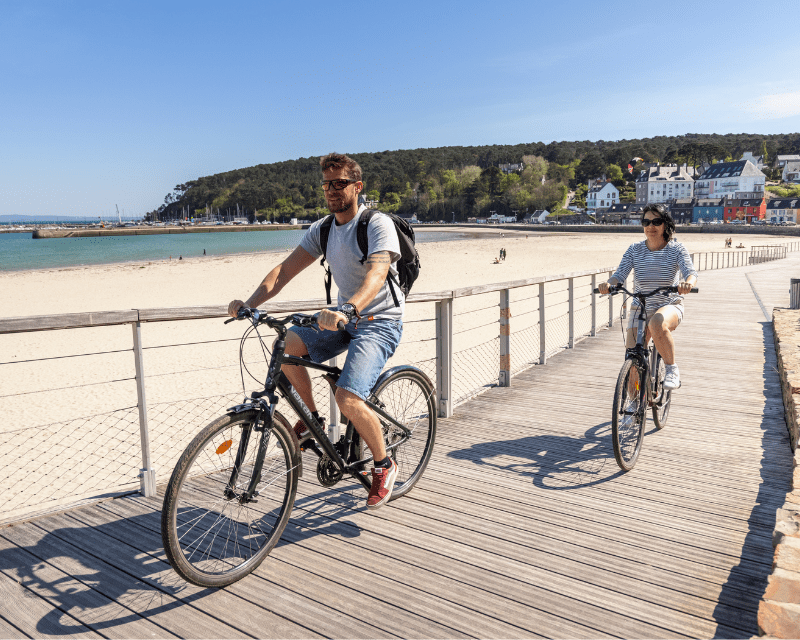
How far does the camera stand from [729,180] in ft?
347

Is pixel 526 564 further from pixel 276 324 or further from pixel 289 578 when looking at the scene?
pixel 276 324

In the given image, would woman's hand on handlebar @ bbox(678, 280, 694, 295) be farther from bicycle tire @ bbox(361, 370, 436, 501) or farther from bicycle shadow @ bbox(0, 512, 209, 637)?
bicycle shadow @ bbox(0, 512, 209, 637)

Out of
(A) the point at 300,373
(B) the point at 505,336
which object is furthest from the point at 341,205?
(B) the point at 505,336

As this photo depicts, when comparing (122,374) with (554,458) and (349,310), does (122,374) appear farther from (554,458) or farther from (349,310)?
(349,310)

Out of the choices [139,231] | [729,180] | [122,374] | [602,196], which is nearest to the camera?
[122,374]

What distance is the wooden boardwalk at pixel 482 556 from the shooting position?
7.00 ft

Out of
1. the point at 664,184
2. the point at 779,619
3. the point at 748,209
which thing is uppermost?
the point at 664,184

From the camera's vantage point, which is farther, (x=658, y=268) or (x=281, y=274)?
(x=658, y=268)

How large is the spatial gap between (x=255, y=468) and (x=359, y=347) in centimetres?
64

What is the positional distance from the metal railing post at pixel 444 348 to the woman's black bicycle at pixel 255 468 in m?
1.28

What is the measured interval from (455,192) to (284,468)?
473 ft

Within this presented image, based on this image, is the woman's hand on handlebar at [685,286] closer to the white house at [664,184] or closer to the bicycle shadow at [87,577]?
the bicycle shadow at [87,577]

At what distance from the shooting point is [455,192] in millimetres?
142875

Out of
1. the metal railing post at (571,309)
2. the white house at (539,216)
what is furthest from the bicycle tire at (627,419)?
the white house at (539,216)
